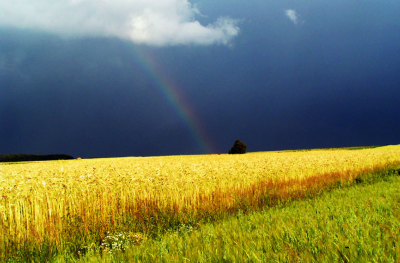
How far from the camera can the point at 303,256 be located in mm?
2854

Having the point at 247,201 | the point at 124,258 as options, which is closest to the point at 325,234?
the point at 124,258

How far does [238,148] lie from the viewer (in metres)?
57.8

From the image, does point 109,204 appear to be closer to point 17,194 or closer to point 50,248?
point 50,248

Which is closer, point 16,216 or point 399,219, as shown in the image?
point 399,219

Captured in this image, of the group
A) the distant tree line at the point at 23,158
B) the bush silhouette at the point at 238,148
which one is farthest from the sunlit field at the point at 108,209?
the distant tree line at the point at 23,158

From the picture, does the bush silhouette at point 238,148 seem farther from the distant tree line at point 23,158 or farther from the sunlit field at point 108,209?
the sunlit field at point 108,209

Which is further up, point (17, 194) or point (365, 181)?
point (17, 194)

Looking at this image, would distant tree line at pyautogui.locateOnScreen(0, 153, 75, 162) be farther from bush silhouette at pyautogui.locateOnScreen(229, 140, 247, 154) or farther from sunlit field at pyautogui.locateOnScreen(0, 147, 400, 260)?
sunlit field at pyautogui.locateOnScreen(0, 147, 400, 260)

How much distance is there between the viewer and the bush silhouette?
189ft

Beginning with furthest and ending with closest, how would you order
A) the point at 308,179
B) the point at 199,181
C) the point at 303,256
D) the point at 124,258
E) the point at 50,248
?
the point at 308,179
the point at 199,181
the point at 50,248
the point at 124,258
the point at 303,256

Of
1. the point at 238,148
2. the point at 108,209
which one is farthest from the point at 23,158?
the point at 108,209

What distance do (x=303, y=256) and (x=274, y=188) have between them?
6.41 meters

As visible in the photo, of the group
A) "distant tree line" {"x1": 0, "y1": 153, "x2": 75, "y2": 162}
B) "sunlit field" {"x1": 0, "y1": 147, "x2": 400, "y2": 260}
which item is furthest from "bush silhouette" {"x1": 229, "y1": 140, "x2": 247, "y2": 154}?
"sunlit field" {"x1": 0, "y1": 147, "x2": 400, "y2": 260}

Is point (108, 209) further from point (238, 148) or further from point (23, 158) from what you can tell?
point (23, 158)
